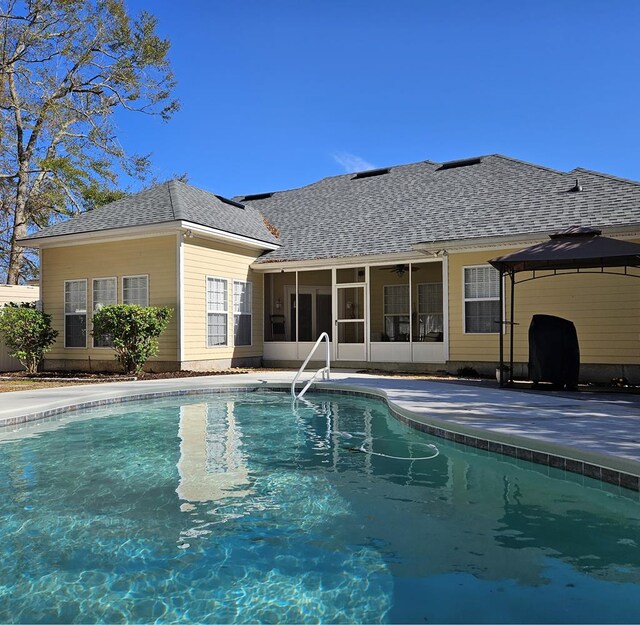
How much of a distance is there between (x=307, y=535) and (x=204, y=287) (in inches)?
412

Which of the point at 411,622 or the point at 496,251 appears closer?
the point at 411,622

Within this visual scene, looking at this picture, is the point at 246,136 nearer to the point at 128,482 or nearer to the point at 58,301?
the point at 58,301

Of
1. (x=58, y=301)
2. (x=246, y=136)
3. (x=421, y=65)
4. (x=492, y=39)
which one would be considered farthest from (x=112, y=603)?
(x=246, y=136)

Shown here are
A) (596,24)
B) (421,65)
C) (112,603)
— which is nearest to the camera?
(112,603)

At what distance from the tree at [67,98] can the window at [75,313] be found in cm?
957

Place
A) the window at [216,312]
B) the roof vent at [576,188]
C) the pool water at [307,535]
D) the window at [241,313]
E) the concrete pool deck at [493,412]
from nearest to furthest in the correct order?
the pool water at [307,535] → the concrete pool deck at [493,412] → the roof vent at [576,188] → the window at [216,312] → the window at [241,313]

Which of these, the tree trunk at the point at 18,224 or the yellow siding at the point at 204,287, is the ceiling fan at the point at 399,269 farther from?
the tree trunk at the point at 18,224

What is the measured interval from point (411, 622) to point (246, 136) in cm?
2557

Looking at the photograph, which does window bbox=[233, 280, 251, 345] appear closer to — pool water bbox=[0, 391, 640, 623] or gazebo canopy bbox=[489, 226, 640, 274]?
gazebo canopy bbox=[489, 226, 640, 274]

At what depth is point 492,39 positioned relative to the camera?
628 inches

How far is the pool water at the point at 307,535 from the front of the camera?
2.86 meters

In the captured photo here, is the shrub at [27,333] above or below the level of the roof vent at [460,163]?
below

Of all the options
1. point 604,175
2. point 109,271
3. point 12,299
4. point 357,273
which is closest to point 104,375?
point 109,271

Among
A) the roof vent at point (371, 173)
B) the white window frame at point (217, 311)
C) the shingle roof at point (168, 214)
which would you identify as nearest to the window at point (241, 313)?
the white window frame at point (217, 311)
